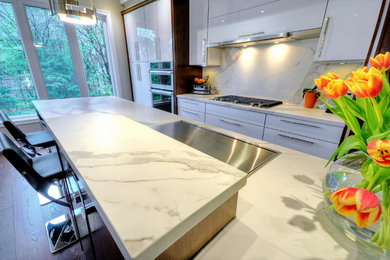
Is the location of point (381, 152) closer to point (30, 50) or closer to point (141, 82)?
point (141, 82)

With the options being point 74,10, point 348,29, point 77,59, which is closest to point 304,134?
point 348,29

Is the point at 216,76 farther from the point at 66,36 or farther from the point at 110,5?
the point at 66,36

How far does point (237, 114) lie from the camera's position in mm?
2168

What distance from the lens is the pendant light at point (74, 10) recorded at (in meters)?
1.31

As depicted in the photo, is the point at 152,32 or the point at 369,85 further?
the point at 152,32

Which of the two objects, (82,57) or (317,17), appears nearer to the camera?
(317,17)

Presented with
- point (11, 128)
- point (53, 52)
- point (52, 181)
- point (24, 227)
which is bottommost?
point (24, 227)

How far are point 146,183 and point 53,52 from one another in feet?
12.3

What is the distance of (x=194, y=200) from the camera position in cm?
40

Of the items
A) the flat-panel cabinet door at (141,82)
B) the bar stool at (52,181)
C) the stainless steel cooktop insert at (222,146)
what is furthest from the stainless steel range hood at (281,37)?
the bar stool at (52,181)

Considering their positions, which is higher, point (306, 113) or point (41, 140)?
point (306, 113)

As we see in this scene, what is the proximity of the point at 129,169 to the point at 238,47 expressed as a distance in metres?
2.63

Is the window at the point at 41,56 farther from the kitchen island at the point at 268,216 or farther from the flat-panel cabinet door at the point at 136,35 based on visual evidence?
the kitchen island at the point at 268,216

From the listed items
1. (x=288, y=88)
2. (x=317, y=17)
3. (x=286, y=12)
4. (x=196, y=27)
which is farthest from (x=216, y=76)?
(x=317, y=17)
